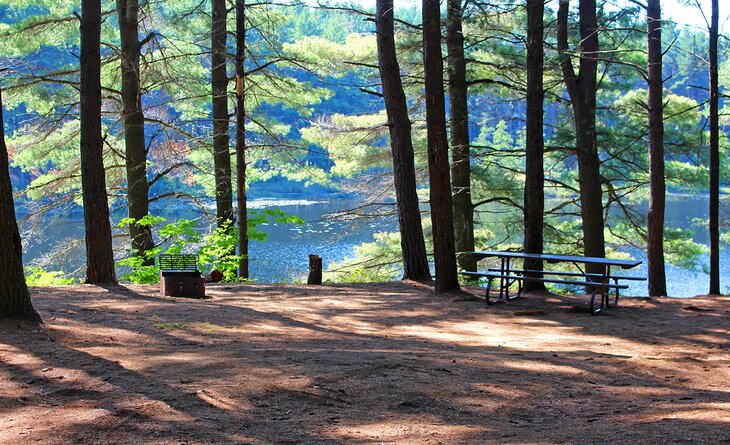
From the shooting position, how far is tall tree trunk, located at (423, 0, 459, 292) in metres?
A: 9.62

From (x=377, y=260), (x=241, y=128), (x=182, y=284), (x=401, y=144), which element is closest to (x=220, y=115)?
(x=241, y=128)

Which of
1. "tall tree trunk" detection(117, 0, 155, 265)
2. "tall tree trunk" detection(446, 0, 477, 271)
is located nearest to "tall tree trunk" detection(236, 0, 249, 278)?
"tall tree trunk" detection(117, 0, 155, 265)

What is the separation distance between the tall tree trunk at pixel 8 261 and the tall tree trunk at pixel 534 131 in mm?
6505

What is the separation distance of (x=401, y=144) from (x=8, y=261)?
6.64m

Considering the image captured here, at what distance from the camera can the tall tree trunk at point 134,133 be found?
42.7 ft

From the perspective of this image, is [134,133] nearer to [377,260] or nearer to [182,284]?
[182,284]

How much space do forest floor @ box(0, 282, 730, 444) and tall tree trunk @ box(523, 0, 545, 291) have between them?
2.24 metres

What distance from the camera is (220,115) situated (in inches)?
571

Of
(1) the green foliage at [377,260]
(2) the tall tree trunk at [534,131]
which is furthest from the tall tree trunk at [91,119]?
(1) the green foliage at [377,260]

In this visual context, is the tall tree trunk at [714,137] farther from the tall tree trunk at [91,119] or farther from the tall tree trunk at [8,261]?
the tall tree trunk at [8,261]

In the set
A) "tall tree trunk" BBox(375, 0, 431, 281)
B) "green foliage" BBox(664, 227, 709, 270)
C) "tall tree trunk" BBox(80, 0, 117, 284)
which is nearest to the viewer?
"tall tree trunk" BBox(80, 0, 117, 284)

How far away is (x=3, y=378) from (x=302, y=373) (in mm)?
1760

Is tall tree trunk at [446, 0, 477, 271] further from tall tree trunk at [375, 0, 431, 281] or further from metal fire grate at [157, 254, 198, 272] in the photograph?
metal fire grate at [157, 254, 198, 272]

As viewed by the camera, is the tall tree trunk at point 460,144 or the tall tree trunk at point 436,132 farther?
the tall tree trunk at point 460,144
